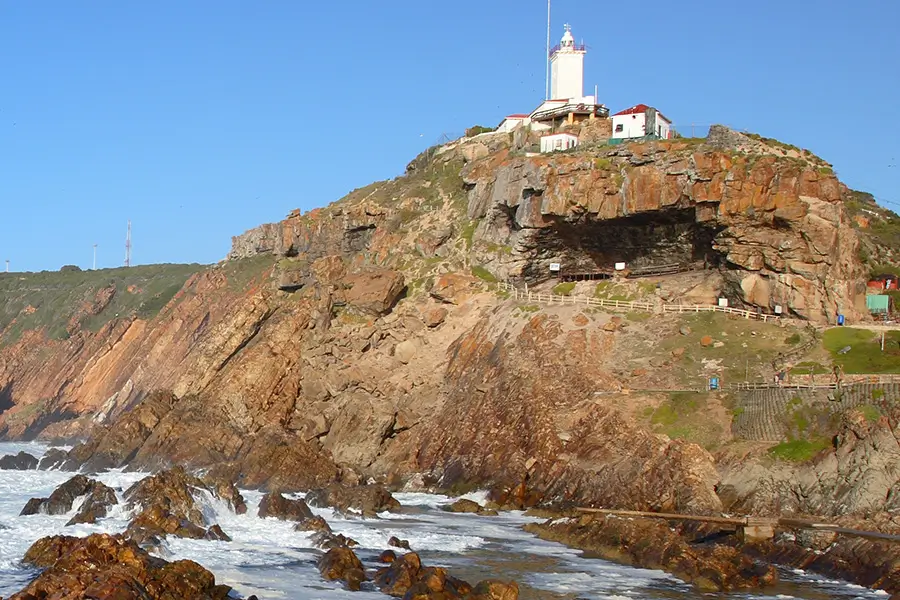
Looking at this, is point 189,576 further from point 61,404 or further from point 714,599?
point 61,404

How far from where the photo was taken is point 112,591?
72.6 ft

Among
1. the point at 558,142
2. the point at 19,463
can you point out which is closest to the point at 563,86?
the point at 558,142

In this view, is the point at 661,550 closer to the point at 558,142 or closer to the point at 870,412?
the point at 870,412

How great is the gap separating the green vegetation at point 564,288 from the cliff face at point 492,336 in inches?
75.2

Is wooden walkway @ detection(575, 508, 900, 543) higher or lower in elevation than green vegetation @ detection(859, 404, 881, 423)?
lower

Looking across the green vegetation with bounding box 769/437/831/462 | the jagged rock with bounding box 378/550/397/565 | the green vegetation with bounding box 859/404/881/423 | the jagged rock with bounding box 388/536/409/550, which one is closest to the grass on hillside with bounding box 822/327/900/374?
the green vegetation with bounding box 859/404/881/423

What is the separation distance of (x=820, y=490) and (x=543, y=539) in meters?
9.96

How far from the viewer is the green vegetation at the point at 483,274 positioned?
62.6 m

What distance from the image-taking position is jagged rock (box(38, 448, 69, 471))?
59922mm

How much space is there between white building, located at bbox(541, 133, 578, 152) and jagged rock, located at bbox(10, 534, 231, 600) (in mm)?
46574

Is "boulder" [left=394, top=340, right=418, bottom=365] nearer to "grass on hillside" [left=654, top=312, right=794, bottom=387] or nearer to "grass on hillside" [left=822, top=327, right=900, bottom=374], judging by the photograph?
"grass on hillside" [left=654, top=312, right=794, bottom=387]

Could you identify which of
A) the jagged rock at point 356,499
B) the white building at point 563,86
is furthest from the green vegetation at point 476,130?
the jagged rock at point 356,499

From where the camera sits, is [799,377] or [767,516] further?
[799,377]

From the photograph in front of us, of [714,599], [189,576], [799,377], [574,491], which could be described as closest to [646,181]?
[799,377]
